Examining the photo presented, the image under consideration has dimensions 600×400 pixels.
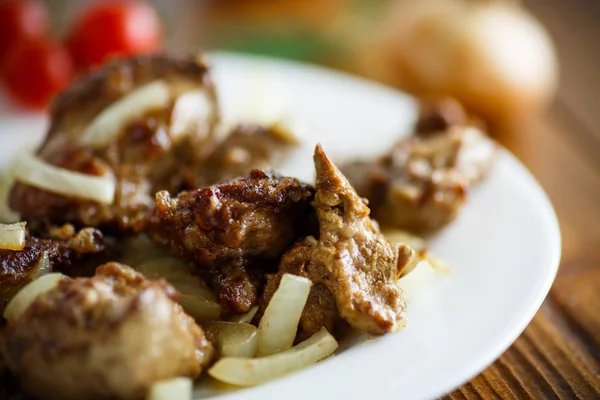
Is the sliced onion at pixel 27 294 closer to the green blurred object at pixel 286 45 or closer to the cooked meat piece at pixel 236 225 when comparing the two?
the cooked meat piece at pixel 236 225

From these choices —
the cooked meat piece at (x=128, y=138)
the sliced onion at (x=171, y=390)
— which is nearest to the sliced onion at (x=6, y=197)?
the cooked meat piece at (x=128, y=138)

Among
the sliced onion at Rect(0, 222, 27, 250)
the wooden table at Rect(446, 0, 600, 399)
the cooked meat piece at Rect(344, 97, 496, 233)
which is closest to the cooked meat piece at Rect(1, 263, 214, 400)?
the sliced onion at Rect(0, 222, 27, 250)

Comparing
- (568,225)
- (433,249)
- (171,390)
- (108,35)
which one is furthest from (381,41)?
(171,390)

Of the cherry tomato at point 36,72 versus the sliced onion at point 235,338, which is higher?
the sliced onion at point 235,338

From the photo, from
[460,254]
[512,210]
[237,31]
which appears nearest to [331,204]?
[460,254]

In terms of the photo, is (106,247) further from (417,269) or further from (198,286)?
(417,269)
